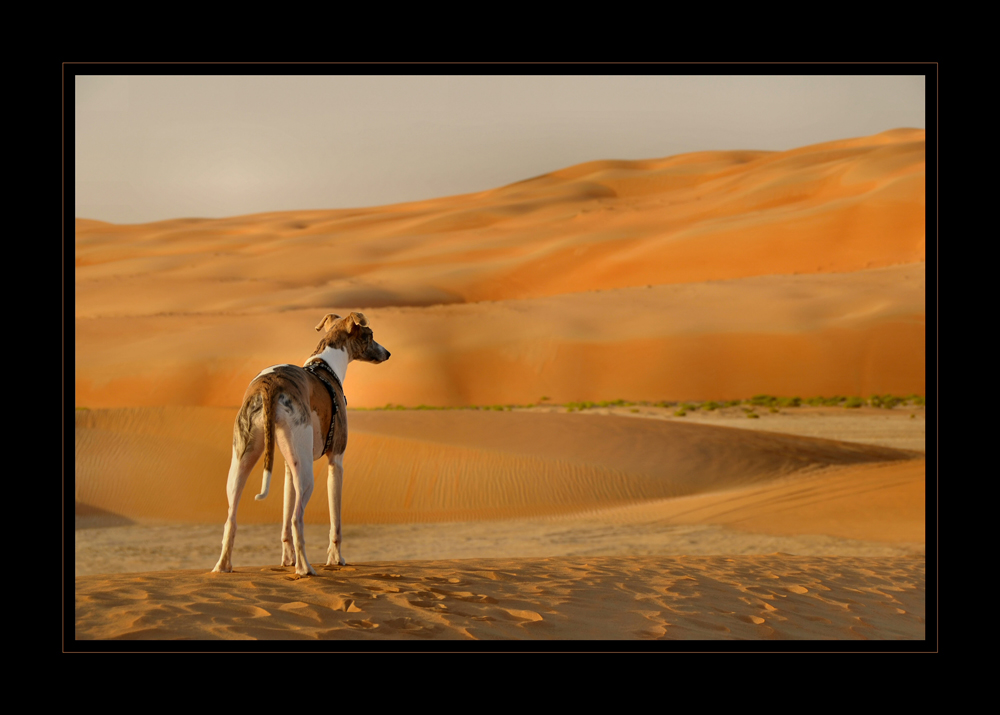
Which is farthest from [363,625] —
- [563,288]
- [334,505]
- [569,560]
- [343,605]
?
[563,288]

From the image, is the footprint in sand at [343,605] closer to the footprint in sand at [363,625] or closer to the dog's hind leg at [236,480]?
the footprint in sand at [363,625]

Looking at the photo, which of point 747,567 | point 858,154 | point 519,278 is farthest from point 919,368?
point 858,154

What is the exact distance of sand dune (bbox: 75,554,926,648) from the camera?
15.5ft

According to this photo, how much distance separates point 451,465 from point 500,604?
1095cm

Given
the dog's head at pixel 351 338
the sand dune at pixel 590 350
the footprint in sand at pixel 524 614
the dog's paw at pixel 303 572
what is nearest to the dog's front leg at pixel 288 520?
the dog's paw at pixel 303 572

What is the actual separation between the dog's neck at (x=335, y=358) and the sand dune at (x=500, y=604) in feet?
5.33

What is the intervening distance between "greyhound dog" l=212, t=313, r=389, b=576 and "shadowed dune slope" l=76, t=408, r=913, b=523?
873cm

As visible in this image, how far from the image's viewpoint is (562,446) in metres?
→ 17.6

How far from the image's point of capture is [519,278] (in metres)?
74.1

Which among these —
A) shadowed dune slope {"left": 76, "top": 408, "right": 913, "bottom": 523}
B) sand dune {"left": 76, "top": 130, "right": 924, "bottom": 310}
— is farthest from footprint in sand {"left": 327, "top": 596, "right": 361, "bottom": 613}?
sand dune {"left": 76, "top": 130, "right": 924, "bottom": 310}

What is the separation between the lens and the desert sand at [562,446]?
579cm

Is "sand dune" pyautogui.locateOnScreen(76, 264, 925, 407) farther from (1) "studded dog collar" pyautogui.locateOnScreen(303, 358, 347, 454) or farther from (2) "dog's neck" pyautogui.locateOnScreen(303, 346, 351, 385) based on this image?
(1) "studded dog collar" pyautogui.locateOnScreen(303, 358, 347, 454)

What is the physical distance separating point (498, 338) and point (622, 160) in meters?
102
